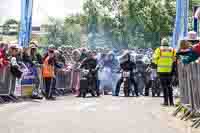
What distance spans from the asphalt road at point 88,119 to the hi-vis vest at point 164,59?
113cm

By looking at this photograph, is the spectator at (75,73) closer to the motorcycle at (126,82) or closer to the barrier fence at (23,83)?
the barrier fence at (23,83)

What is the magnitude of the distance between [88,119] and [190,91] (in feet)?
8.06

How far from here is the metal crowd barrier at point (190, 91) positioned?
14468 mm

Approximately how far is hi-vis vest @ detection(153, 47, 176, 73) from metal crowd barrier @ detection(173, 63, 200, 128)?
94.7 inches

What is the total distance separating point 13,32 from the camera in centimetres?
11588

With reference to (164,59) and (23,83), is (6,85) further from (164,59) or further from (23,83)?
(164,59)

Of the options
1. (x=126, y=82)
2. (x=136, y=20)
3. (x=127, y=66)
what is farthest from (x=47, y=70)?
(x=136, y=20)

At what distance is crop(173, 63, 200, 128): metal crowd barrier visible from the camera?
14.5 m

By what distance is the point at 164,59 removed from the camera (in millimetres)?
19500

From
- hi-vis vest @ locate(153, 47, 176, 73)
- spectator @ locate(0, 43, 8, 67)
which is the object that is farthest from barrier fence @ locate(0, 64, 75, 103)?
hi-vis vest @ locate(153, 47, 176, 73)

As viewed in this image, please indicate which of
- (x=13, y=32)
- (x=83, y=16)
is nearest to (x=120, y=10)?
(x=83, y=16)

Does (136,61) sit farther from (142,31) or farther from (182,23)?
(142,31)

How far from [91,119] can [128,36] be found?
45990 mm

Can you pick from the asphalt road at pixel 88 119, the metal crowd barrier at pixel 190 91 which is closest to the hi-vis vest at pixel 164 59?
the asphalt road at pixel 88 119
